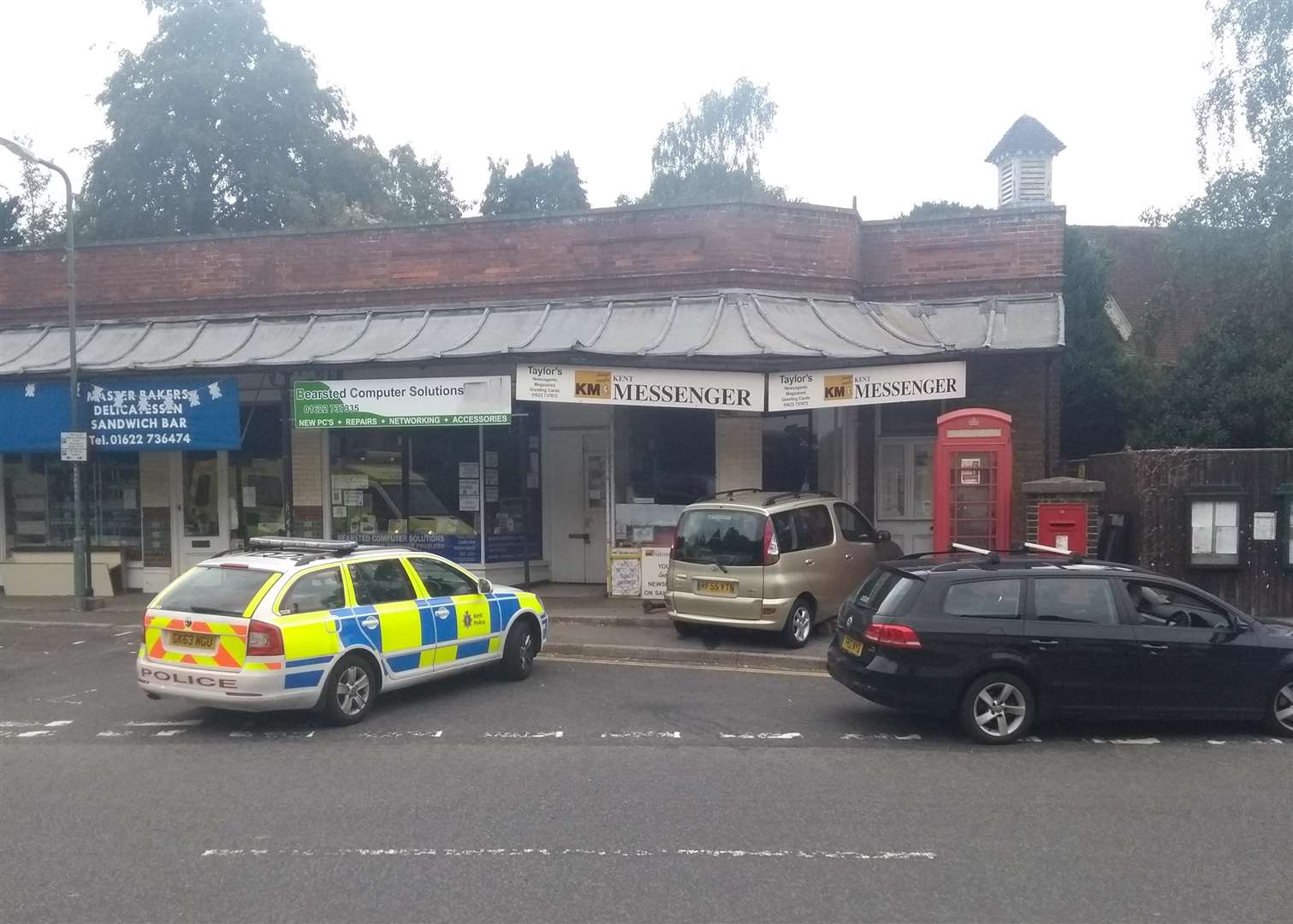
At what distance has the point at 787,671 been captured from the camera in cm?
1105

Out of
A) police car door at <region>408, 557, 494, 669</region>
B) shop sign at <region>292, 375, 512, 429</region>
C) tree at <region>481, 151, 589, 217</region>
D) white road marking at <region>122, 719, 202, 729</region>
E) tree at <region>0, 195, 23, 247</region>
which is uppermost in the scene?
tree at <region>481, 151, 589, 217</region>

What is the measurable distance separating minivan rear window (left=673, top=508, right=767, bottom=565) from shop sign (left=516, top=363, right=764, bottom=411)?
6.12 feet

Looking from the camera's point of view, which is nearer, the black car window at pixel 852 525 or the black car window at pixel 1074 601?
the black car window at pixel 1074 601

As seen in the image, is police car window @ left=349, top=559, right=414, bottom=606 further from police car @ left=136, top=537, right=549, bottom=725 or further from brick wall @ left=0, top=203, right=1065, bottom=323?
brick wall @ left=0, top=203, right=1065, bottom=323

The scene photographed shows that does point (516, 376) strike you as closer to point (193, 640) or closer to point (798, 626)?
point (798, 626)

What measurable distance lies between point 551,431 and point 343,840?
1072 cm

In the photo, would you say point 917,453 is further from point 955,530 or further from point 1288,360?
point 1288,360

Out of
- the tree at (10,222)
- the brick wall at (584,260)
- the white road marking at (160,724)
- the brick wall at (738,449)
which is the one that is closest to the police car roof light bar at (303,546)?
the white road marking at (160,724)

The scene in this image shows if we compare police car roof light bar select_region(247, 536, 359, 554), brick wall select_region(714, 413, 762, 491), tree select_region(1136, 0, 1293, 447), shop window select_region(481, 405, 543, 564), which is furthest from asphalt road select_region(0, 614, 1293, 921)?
tree select_region(1136, 0, 1293, 447)

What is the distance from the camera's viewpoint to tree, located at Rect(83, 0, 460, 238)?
3375cm

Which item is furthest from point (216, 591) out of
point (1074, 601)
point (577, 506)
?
point (577, 506)

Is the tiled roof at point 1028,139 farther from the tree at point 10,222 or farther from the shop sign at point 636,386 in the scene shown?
the tree at point 10,222

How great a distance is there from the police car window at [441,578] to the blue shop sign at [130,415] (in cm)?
642

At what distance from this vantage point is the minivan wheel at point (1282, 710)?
8.30 metres
